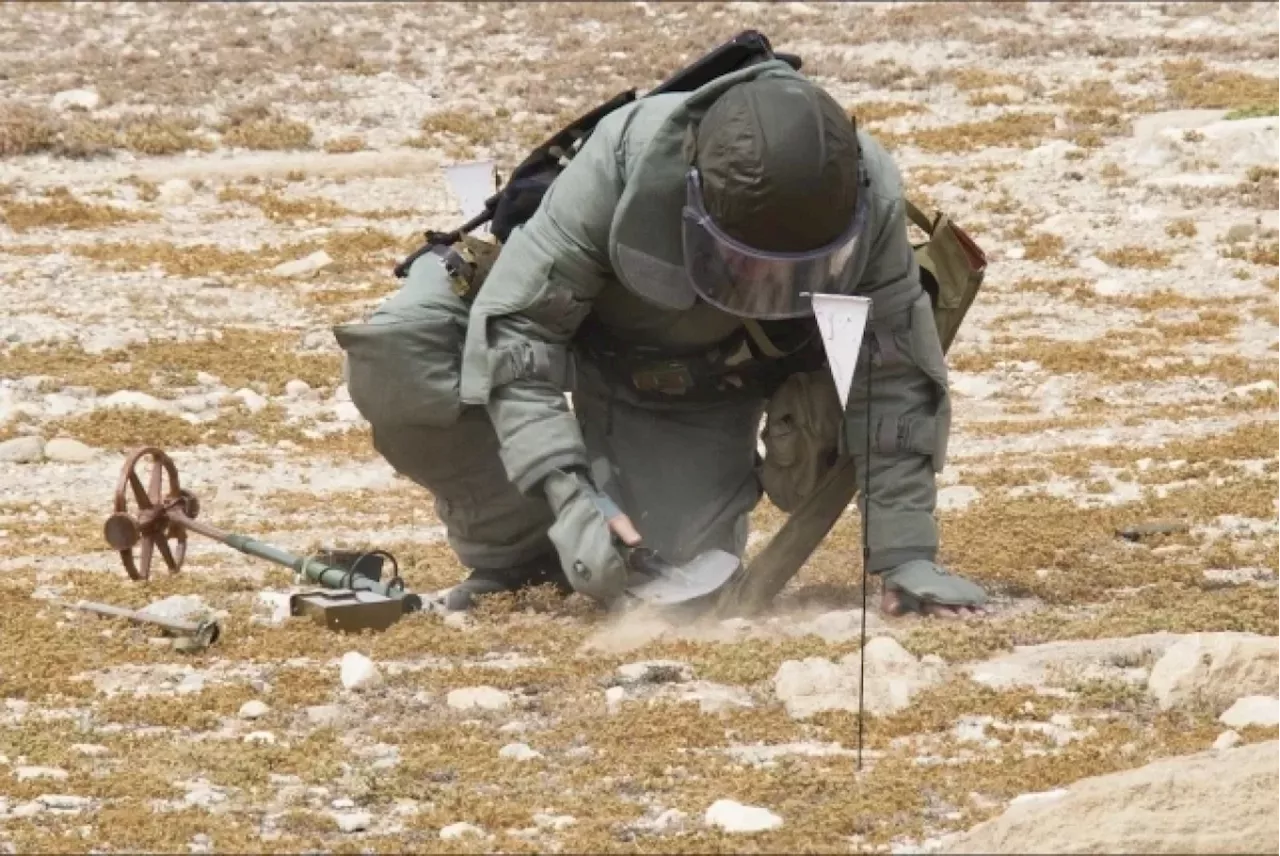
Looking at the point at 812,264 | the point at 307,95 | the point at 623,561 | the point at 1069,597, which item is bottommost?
the point at 307,95

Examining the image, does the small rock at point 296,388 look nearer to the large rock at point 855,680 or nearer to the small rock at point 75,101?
the large rock at point 855,680

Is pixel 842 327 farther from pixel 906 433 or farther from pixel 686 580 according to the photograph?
pixel 686 580

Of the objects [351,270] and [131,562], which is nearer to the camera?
[131,562]

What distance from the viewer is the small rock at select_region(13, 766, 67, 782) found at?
617 cm

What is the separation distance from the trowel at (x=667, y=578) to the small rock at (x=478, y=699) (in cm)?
88

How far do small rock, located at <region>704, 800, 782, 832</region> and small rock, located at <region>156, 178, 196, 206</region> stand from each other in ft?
49.4

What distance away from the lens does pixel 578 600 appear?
849 cm

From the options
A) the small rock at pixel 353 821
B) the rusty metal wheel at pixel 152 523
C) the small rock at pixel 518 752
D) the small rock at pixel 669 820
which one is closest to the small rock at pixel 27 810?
the small rock at pixel 353 821

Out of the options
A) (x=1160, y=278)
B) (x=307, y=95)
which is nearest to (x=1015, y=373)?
(x=1160, y=278)

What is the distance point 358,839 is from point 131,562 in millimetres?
3277

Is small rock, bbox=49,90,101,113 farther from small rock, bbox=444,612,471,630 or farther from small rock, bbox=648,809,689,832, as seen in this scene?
small rock, bbox=648,809,689,832

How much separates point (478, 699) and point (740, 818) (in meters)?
1.42

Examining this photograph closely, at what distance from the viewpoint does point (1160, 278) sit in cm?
1725

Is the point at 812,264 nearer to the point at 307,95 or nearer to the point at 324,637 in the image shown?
the point at 324,637
